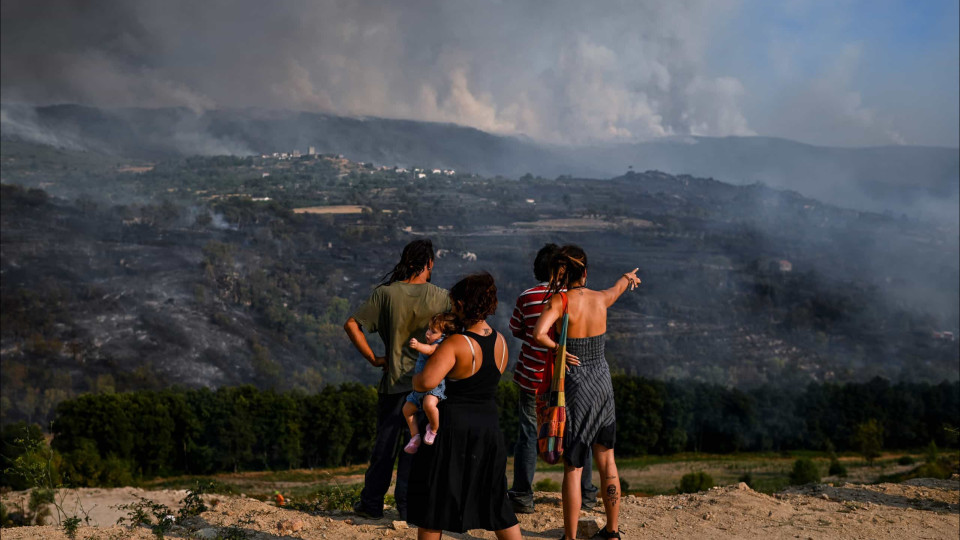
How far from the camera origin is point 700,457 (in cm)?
5275

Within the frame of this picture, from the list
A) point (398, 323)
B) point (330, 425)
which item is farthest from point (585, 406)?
point (330, 425)

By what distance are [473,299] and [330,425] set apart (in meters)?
44.7

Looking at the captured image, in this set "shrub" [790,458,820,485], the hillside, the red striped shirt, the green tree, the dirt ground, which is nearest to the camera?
the red striped shirt

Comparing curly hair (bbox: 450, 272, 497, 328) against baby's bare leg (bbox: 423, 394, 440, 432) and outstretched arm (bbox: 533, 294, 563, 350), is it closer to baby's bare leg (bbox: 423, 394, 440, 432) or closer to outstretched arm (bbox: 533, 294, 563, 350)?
baby's bare leg (bbox: 423, 394, 440, 432)

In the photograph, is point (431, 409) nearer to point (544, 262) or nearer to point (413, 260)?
point (413, 260)

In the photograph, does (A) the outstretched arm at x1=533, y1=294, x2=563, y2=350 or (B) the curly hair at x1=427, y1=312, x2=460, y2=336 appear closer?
(B) the curly hair at x1=427, y1=312, x2=460, y2=336

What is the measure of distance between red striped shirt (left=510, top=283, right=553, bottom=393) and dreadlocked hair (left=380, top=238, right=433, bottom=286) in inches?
32.7

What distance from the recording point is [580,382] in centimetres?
580

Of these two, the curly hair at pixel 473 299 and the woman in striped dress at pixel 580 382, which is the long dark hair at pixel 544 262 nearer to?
the woman in striped dress at pixel 580 382

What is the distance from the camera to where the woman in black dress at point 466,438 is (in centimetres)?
461

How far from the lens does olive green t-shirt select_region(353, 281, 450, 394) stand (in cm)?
613

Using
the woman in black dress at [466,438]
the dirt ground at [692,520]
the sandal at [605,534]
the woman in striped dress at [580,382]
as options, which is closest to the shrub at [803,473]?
the dirt ground at [692,520]

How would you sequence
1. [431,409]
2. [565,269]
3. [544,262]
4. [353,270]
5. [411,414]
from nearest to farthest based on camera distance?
1. [431,409]
2. [411,414]
3. [565,269]
4. [544,262]
5. [353,270]

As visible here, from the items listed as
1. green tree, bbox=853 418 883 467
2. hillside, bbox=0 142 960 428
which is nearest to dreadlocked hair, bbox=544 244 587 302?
green tree, bbox=853 418 883 467
